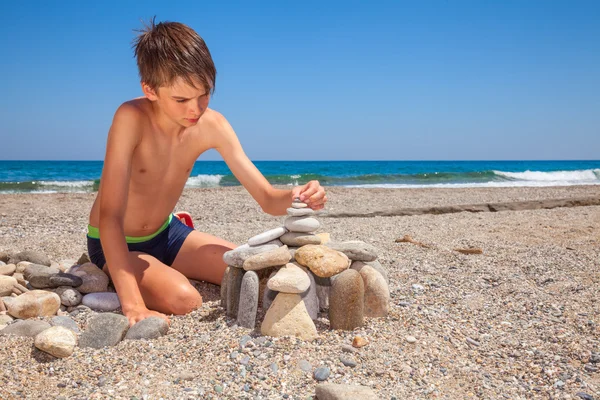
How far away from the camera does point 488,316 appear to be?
3.19m

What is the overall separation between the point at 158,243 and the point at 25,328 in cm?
121

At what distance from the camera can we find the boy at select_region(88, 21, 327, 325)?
300 cm

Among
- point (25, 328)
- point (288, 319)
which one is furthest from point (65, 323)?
point (288, 319)

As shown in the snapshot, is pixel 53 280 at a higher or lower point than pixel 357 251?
lower

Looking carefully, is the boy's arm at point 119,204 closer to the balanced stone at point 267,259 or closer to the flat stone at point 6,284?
the balanced stone at point 267,259

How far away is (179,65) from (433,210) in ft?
23.0

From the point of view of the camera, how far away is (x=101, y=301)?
138 inches

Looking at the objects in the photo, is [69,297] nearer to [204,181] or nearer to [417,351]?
[417,351]

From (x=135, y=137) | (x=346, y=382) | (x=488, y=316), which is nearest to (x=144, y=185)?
(x=135, y=137)

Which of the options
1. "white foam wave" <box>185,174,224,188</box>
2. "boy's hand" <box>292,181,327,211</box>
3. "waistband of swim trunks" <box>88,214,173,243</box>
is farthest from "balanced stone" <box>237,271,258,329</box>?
"white foam wave" <box>185,174,224,188</box>

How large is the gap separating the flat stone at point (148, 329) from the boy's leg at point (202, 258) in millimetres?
1004

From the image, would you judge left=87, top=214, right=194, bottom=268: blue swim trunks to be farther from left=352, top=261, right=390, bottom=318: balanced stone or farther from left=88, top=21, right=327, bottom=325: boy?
left=352, top=261, right=390, bottom=318: balanced stone

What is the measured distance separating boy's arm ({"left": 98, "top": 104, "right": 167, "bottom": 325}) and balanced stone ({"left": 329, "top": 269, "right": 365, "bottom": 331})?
3.75ft

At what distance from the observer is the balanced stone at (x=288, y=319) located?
104 inches
